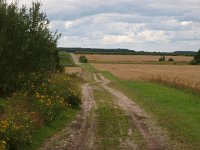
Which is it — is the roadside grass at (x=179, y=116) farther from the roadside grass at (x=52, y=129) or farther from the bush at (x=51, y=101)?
the bush at (x=51, y=101)

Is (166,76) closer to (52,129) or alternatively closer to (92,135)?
(52,129)

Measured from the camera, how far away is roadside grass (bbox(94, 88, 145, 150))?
1314cm

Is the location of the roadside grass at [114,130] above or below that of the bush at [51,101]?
below

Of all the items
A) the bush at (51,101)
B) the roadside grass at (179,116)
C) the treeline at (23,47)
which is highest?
the treeline at (23,47)

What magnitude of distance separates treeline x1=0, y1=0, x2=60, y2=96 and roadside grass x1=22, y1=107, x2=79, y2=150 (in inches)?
94.8

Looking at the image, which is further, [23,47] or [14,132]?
[23,47]

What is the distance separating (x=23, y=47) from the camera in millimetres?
18984

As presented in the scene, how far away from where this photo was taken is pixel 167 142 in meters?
13.5

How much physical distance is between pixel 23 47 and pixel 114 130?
18.9 ft

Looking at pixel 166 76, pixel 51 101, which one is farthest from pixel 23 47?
pixel 166 76

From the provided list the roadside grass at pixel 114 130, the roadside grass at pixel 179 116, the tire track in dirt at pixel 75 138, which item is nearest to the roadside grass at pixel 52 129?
the tire track in dirt at pixel 75 138

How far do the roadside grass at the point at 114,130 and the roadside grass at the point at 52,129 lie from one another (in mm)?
1215

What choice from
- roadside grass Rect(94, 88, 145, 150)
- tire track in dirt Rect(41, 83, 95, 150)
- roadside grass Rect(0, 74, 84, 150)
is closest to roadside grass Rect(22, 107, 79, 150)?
roadside grass Rect(0, 74, 84, 150)

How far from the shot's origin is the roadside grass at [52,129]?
1285 centimetres
